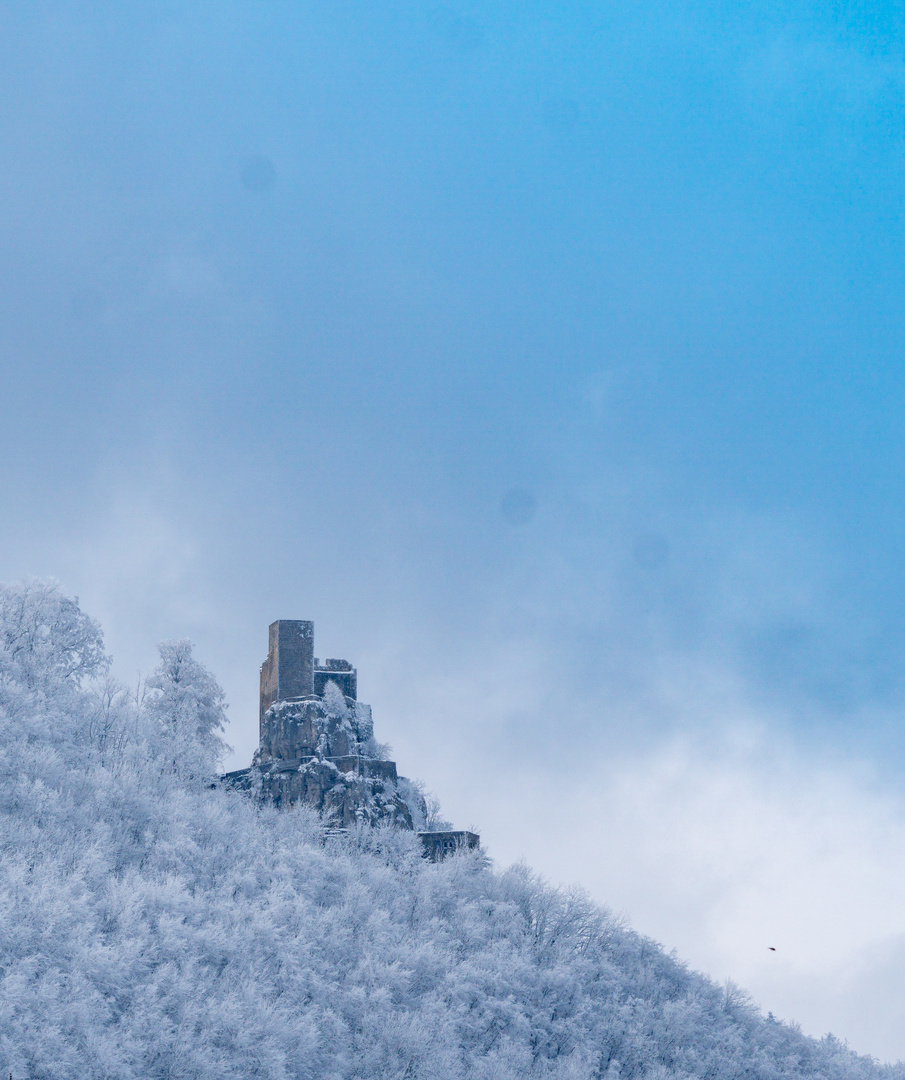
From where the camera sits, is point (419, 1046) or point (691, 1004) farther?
point (691, 1004)

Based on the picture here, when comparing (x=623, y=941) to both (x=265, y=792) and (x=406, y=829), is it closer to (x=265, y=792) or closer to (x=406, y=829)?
(x=406, y=829)

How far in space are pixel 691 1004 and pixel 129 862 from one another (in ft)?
79.3

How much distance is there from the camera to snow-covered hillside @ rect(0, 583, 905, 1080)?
108ft

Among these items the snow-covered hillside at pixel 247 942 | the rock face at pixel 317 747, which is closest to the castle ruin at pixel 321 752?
the rock face at pixel 317 747

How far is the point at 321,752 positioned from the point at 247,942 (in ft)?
59.0

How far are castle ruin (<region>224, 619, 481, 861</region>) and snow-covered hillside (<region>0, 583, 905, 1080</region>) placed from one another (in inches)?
61.4

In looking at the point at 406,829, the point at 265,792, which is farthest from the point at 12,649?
the point at 406,829

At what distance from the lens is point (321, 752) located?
55969 millimetres

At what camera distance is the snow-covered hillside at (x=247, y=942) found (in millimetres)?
A: 32875

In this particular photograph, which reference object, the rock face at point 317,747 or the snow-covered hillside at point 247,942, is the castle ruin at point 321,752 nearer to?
the rock face at point 317,747

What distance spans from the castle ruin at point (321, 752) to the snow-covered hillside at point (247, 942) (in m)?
1.56

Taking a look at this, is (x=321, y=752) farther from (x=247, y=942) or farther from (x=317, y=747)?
(x=247, y=942)

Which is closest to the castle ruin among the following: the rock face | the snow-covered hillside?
the rock face

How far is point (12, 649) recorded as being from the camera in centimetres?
5459
